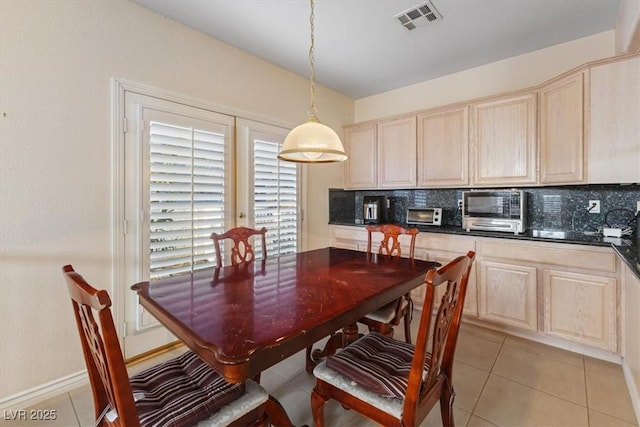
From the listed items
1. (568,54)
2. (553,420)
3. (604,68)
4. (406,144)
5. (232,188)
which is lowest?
(553,420)

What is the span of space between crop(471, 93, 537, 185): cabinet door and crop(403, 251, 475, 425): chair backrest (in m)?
1.97

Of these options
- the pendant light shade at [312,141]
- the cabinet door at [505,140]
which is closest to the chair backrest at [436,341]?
the pendant light shade at [312,141]

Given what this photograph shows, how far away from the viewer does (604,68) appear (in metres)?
2.20

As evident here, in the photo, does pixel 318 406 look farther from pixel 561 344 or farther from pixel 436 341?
pixel 561 344

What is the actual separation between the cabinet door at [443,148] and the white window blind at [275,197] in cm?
152

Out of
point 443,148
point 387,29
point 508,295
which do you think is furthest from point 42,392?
point 443,148

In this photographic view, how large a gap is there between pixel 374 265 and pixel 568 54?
9.11 ft

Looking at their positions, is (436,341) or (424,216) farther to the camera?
(424,216)

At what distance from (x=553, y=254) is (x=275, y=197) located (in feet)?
8.50

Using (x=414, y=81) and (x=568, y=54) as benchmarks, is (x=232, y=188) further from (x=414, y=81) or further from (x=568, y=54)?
(x=568, y=54)

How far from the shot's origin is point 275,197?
10.5 ft

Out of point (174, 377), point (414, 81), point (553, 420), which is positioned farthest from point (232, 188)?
point (553, 420)

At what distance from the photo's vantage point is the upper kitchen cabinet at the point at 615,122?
6.94ft

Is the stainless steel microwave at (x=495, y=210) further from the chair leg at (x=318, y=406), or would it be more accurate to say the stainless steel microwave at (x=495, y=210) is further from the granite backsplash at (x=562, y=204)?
the chair leg at (x=318, y=406)
